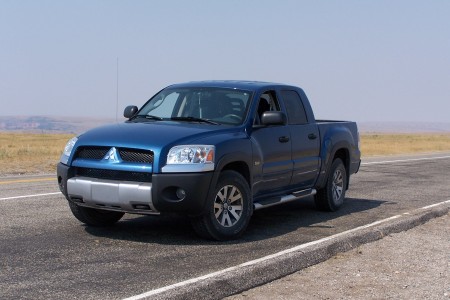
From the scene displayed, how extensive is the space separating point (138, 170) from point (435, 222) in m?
4.32

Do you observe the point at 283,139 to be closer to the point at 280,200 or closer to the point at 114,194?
the point at 280,200

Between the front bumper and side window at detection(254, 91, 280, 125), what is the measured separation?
171cm

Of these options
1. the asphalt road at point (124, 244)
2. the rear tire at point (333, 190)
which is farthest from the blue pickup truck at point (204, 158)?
the asphalt road at point (124, 244)

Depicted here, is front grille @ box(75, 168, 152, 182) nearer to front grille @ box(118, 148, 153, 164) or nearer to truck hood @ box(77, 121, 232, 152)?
front grille @ box(118, 148, 153, 164)

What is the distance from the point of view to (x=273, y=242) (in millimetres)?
8086

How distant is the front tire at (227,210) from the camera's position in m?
7.76

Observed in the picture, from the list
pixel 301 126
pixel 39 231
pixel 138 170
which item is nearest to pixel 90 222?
pixel 39 231

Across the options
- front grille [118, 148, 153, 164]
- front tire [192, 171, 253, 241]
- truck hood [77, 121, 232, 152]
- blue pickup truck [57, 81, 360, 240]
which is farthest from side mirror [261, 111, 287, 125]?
front grille [118, 148, 153, 164]

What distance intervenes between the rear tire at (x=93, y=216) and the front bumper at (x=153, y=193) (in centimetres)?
73

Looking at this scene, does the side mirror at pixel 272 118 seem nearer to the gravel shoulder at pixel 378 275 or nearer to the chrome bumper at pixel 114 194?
the gravel shoulder at pixel 378 275

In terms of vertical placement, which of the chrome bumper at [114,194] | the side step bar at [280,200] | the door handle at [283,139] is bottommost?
Result: the side step bar at [280,200]

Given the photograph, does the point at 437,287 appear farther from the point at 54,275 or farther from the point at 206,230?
the point at 54,275

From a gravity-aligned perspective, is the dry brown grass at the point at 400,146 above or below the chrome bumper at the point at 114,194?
below

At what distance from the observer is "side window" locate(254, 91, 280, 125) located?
9061 mm
